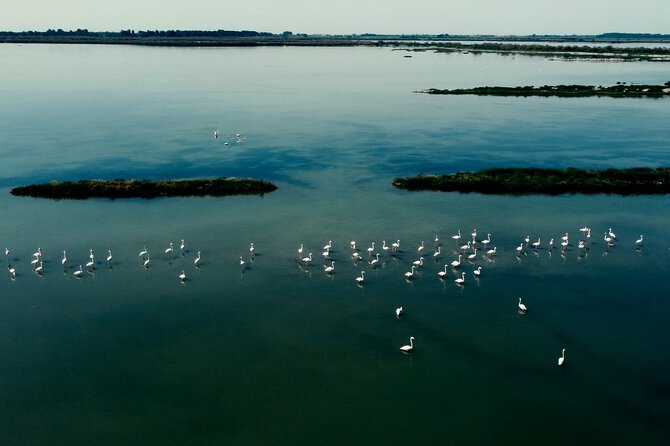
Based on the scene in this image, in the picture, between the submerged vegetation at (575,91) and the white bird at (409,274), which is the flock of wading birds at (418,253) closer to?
the white bird at (409,274)

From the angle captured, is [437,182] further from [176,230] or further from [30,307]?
[30,307]

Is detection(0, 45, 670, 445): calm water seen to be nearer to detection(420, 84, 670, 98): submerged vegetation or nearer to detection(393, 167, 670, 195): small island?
detection(393, 167, 670, 195): small island

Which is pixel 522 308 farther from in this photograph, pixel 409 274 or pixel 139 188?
pixel 139 188

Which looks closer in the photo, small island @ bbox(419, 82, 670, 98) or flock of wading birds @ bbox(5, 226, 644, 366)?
flock of wading birds @ bbox(5, 226, 644, 366)

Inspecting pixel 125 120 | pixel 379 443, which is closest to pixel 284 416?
pixel 379 443

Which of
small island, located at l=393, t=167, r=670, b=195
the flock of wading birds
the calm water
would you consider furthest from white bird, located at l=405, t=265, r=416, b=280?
small island, located at l=393, t=167, r=670, b=195

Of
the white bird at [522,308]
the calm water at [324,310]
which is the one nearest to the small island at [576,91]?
the calm water at [324,310]
